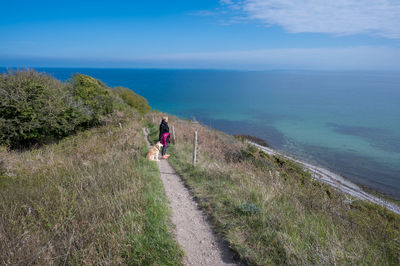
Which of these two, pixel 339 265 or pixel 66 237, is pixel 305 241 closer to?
pixel 339 265

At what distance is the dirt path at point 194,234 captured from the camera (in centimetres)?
423

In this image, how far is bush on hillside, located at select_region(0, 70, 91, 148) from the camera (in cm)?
1416

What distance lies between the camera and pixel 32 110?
586 inches

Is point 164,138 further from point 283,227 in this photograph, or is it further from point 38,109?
point 38,109

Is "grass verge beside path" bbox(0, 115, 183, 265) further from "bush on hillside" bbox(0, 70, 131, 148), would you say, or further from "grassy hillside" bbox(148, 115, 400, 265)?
"bush on hillside" bbox(0, 70, 131, 148)

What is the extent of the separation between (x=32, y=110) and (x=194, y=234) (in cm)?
1625

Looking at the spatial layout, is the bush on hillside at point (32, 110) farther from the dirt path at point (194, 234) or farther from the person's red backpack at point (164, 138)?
the dirt path at point (194, 234)

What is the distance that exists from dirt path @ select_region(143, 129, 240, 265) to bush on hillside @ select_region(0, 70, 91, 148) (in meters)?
13.9

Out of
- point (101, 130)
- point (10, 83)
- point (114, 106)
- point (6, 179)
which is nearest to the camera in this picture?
point (6, 179)

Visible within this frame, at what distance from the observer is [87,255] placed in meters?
3.68

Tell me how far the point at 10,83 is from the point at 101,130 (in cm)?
686

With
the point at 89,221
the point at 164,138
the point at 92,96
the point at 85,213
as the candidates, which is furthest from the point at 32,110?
the point at 89,221

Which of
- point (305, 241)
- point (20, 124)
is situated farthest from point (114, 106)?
point (305, 241)

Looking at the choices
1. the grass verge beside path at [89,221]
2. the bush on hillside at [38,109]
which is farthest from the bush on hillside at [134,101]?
the grass verge beside path at [89,221]
